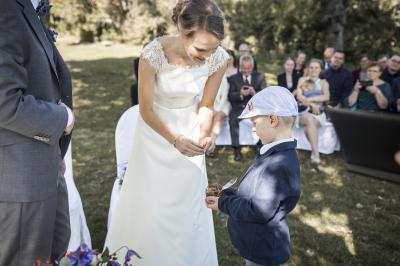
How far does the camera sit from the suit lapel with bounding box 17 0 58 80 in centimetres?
170

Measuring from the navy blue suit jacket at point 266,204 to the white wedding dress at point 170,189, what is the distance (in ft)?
2.14

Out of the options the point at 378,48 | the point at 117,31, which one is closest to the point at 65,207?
the point at 378,48

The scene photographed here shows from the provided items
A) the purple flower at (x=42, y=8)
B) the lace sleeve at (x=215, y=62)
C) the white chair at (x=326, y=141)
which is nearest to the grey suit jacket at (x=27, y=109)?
the purple flower at (x=42, y=8)

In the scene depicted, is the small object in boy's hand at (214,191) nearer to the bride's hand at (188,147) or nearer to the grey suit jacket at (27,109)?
the bride's hand at (188,147)

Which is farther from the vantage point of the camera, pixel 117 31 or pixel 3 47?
pixel 117 31

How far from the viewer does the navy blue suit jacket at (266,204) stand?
209cm

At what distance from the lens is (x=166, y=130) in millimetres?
2787

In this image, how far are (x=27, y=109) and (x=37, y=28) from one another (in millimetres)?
387

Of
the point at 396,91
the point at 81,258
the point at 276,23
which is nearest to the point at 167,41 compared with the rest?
the point at 81,258

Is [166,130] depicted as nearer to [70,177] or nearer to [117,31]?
[70,177]

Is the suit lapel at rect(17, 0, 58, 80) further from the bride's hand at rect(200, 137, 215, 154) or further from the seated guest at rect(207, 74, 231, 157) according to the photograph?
the seated guest at rect(207, 74, 231, 157)

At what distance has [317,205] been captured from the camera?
492 cm

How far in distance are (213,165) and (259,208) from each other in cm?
419

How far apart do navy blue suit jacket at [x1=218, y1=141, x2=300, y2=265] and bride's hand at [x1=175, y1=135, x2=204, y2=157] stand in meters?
0.39
